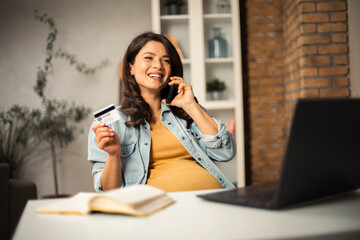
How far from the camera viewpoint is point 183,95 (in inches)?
68.7

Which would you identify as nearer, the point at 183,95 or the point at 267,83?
the point at 183,95

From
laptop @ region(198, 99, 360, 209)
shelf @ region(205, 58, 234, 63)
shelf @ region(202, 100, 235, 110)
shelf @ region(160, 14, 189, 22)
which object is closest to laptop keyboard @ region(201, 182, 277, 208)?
laptop @ region(198, 99, 360, 209)

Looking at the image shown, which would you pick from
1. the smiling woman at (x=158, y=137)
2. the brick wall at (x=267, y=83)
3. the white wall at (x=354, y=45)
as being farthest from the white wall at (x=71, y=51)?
the smiling woman at (x=158, y=137)

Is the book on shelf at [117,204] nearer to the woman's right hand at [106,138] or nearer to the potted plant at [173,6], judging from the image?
the woman's right hand at [106,138]

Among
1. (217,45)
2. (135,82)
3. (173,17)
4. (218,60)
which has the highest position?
(173,17)

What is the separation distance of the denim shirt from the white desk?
75cm

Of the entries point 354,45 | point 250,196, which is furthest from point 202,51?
point 250,196

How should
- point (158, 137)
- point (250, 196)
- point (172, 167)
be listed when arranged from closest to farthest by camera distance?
point (250, 196), point (172, 167), point (158, 137)

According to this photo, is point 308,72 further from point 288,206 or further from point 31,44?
point 31,44

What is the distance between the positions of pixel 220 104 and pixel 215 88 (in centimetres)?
19

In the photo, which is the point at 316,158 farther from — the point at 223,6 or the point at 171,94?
the point at 223,6

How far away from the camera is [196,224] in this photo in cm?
65

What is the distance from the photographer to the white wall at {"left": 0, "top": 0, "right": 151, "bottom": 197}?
156 inches

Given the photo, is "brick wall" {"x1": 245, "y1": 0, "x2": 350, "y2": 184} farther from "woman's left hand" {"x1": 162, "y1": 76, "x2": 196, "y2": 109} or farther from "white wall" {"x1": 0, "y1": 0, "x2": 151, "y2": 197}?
"woman's left hand" {"x1": 162, "y1": 76, "x2": 196, "y2": 109}
